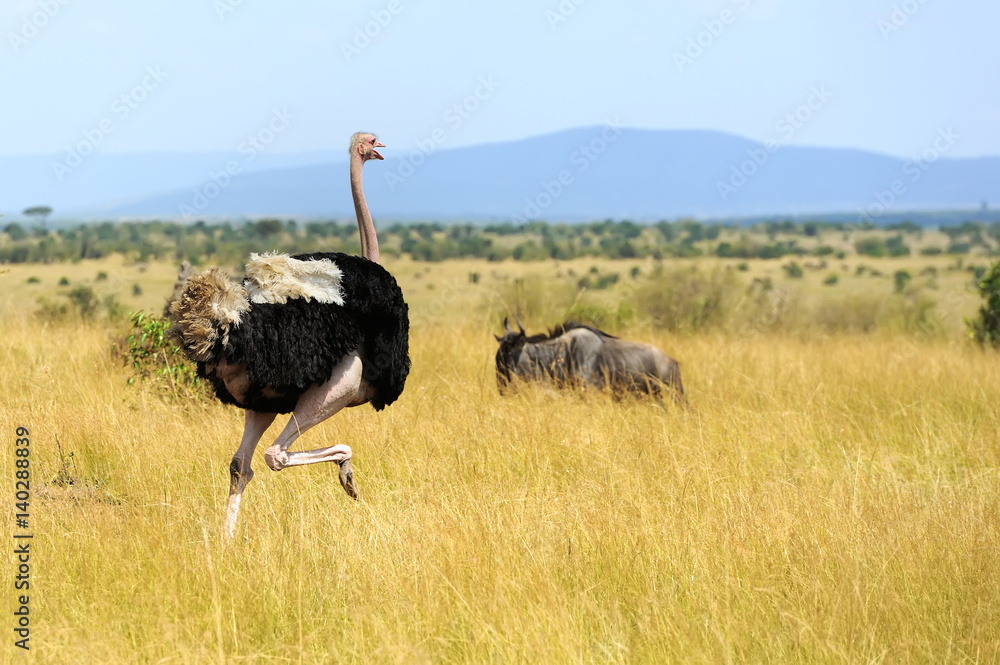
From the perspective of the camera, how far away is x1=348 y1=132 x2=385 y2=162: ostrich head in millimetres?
5816

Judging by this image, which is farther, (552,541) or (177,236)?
(177,236)

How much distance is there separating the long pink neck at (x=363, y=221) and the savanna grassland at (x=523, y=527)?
4.02 ft

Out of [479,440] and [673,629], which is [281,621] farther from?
[479,440]

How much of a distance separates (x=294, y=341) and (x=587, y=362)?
457 centimetres

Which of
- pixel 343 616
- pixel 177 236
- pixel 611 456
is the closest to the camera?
pixel 343 616

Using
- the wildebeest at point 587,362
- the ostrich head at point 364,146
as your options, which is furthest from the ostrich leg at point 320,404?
the wildebeest at point 587,362

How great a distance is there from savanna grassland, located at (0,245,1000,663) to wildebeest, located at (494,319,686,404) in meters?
0.25

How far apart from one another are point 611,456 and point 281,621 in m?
2.85

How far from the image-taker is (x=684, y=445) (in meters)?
6.64

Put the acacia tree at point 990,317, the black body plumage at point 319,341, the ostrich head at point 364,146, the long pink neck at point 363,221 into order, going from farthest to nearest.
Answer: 1. the acacia tree at point 990,317
2. the ostrich head at point 364,146
3. the long pink neck at point 363,221
4. the black body plumage at point 319,341

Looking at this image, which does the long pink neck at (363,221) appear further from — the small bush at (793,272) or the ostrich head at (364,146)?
the small bush at (793,272)

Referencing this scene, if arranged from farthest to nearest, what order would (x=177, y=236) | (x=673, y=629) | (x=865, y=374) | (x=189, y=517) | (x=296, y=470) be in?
1. (x=177, y=236)
2. (x=865, y=374)
3. (x=296, y=470)
4. (x=189, y=517)
5. (x=673, y=629)

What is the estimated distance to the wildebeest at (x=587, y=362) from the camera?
872 centimetres

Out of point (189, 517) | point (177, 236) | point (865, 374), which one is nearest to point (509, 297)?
point (865, 374)
